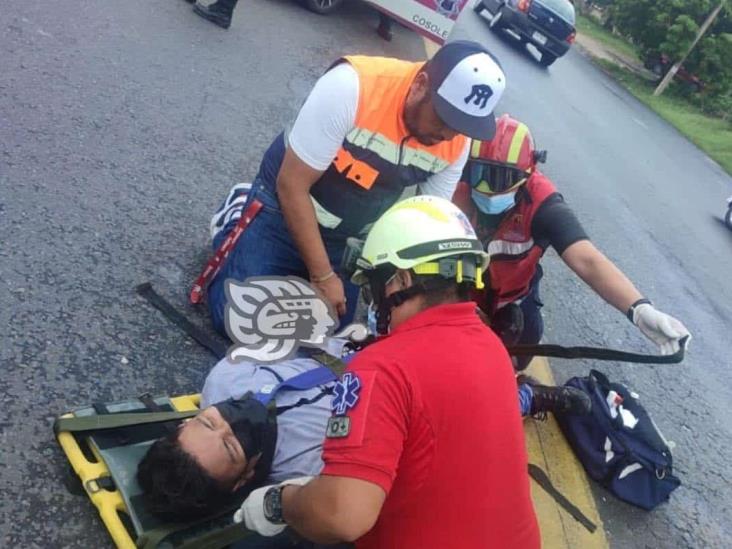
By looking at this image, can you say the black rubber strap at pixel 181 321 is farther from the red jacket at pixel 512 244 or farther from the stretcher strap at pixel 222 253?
the red jacket at pixel 512 244

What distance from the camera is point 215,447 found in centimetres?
232

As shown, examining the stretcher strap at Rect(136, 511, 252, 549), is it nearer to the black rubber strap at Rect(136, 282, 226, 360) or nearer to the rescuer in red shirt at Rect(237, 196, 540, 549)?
the rescuer in red shirt at Rect(237, 196, 540, 549)

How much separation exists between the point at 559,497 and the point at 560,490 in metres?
0.08

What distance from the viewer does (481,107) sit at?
2787mm

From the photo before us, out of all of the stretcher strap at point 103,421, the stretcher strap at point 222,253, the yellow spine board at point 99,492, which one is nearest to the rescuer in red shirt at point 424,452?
the yellow spine board at point 99,492

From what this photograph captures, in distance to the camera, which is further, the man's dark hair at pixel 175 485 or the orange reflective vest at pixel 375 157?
the orange reflective vest at pixel 375 157

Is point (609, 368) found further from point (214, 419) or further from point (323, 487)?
point (323, 487)

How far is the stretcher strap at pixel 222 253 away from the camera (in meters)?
3.40

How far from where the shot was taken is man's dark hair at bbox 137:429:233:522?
2.21 metres

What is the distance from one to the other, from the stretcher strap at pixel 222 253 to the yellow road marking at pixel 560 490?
67.4 inches

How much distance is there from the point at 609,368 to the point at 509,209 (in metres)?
1.87

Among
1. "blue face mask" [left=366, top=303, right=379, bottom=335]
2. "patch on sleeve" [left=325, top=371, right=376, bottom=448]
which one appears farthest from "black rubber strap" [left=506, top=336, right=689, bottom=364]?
"patch on sleeve" [left=325, top=371, right=376, bottom=448]

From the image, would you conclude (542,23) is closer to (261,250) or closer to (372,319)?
(261,250)

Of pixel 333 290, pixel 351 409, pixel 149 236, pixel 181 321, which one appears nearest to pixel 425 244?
pixel 351 409
